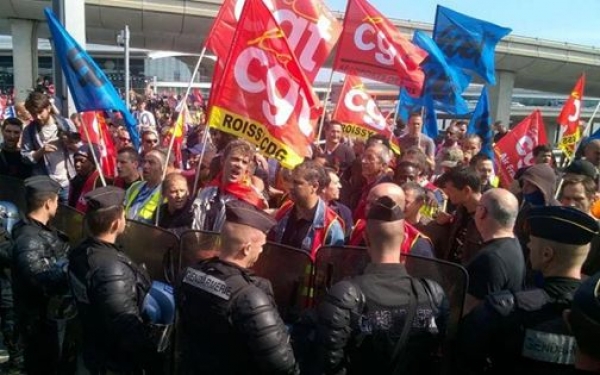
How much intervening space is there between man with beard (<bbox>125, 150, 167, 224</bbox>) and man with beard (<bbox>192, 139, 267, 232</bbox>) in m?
0.46

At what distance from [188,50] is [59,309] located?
2885 centimetres

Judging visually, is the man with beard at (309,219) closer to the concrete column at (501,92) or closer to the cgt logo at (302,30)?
the cgt logo at (302,30)

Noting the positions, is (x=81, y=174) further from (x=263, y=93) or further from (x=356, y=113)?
(x=356, y=113)

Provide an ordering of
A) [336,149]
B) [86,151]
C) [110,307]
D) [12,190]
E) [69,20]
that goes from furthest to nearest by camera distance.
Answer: [336,149]
[69,20]
[86,151]
[12,190]
[110,307]

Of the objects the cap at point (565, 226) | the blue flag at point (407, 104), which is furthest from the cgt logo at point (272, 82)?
the blue flag at point (407, 104)

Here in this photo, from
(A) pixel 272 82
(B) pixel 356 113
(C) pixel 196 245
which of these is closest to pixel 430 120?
(B) pixel 356 113

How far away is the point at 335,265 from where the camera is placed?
3.19m

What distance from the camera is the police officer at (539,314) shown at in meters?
2.27

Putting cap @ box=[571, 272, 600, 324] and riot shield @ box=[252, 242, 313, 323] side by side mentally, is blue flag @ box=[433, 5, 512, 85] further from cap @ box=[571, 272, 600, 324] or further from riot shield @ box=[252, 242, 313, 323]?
cap @ box=[571, 272, 600, 324]

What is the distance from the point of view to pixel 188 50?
3122 cm

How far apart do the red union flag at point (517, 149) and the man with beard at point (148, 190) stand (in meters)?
5.38

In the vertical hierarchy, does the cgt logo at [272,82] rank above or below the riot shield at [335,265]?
above

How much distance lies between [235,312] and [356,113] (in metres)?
5.70

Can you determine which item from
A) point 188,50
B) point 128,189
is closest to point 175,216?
point 128,189
